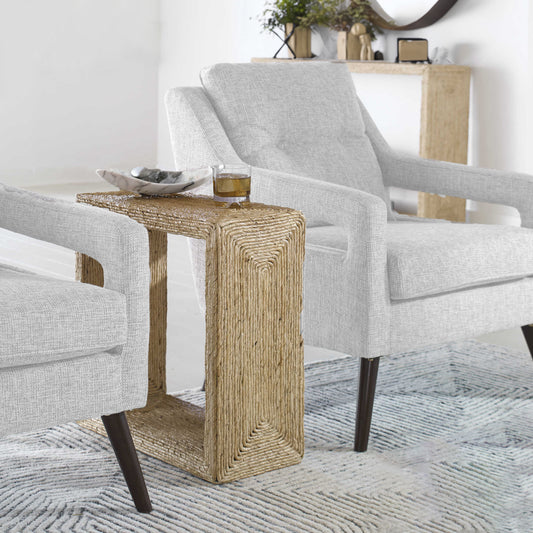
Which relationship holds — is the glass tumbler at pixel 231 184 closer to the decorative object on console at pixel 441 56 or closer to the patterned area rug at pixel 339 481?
the patterned area rug at pixel 339 481

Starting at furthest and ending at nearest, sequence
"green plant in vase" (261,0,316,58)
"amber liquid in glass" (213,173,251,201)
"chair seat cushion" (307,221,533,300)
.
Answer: "green plant in vase" (261,0,316,58)
"chair seat cushion" (307,221,533,300)
"amber liquid in glass" (213,173,251,201)

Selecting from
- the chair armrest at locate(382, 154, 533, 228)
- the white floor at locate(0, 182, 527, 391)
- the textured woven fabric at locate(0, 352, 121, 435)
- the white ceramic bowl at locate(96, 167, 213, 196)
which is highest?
the white ceramic bowl at locate(96, 167, 213, 196)

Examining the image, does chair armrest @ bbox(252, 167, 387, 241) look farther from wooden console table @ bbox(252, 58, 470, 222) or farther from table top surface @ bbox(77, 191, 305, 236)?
wooden console table @ bbox(252, 58, 470, 222)

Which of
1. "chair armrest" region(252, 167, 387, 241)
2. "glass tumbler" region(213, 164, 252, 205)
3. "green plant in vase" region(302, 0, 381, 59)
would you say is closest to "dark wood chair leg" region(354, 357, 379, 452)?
"chair armrest" region(252, 167, 387, 241)

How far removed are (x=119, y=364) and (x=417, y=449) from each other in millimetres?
747

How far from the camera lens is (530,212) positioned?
247 cm

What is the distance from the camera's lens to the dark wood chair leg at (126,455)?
5.52 feet

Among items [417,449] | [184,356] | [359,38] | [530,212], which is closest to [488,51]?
[359,38]

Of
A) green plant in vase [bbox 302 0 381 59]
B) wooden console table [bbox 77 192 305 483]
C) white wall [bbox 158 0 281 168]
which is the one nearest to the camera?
wooden console table [bbox 77 192 305 483]

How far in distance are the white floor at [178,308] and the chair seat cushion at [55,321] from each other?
83cm

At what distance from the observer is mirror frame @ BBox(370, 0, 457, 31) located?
15.4 ft

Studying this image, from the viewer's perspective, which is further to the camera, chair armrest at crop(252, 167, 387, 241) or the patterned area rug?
chair armrest at crop(252, 167, 387, 241)

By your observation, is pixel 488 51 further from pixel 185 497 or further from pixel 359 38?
pixel 185 497

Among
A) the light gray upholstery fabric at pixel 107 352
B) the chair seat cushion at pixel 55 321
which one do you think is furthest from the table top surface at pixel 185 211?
the chair seat cushion at pixel 55 321
